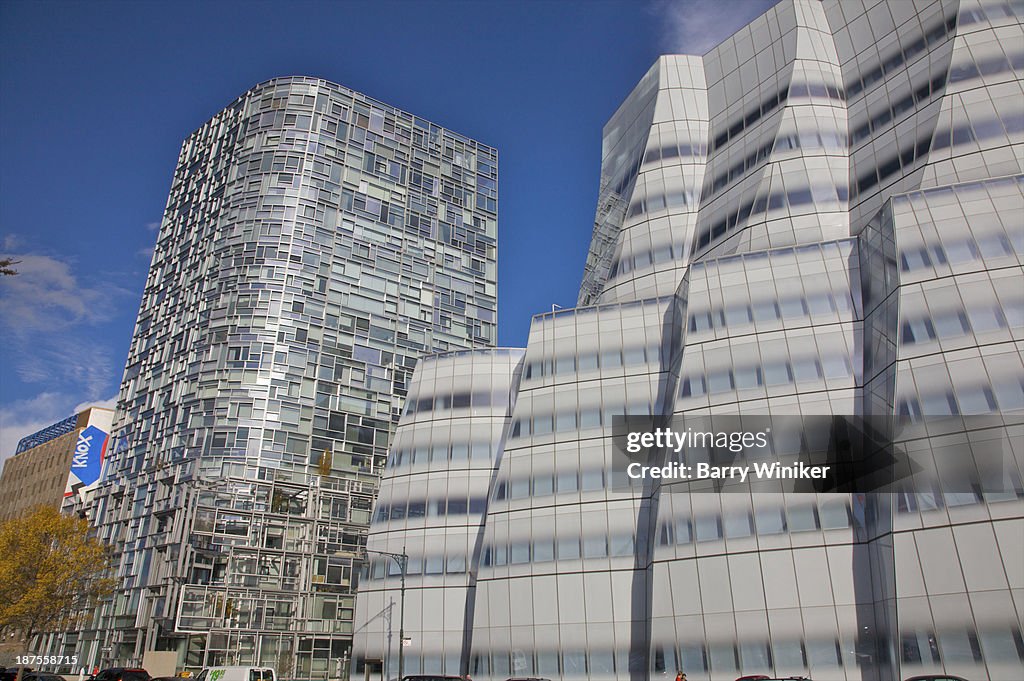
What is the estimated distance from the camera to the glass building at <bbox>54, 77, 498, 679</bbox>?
2425 inches

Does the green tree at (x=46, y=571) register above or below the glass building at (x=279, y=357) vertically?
below

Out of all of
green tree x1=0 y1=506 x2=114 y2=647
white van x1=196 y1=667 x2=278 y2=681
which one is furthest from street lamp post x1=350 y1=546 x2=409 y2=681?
green tree x1=0 y1=506 x2=114 y2=647

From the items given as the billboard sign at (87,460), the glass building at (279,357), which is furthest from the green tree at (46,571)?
the billboard sign at (87,460)

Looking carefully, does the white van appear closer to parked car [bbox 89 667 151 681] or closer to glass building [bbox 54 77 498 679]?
parked car [bbox 89 667 151 681]

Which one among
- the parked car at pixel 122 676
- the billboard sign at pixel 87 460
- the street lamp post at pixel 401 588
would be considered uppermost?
the billboard sign at pixel 87 460

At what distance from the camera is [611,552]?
4606cm

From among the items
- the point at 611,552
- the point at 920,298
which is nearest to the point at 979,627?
the point at 920,298

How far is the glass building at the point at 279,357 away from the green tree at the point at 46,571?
3.85 meters

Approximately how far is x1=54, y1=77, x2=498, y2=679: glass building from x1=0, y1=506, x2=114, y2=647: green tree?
12.6ft

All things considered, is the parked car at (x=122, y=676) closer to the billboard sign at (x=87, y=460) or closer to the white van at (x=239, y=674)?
the white van at (x=239, y=674)

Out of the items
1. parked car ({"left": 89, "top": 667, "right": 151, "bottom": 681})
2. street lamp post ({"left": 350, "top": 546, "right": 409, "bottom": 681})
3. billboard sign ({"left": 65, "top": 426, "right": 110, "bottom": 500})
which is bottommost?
parked car ({"left": 89, "top": 667, "right": 151, "bottom": 681})

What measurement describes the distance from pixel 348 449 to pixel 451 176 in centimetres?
3719

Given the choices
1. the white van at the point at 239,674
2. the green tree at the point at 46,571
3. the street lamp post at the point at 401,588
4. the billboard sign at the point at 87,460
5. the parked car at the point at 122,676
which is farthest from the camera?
the billboard sign at the point at 87,460

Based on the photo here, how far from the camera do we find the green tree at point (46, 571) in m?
53.5
